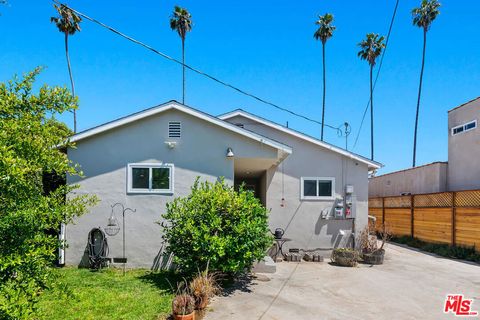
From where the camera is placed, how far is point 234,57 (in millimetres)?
16266

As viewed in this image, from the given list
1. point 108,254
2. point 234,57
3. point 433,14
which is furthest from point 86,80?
point 433,14

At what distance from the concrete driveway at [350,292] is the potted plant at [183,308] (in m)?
0.50

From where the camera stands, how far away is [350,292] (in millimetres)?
7930

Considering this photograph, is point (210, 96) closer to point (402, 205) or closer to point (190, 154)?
point (190, 154)

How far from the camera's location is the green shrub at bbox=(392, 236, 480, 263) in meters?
12.3

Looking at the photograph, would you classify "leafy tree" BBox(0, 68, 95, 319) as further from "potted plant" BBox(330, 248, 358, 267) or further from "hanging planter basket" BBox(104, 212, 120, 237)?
"potted plant" BBox(330, 248, 358, 267)

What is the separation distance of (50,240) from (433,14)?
113 ft

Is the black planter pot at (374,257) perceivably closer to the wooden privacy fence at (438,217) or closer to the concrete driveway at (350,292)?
the concrete driveway at (350,292)

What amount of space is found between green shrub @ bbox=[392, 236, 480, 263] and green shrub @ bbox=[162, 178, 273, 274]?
28.7ft

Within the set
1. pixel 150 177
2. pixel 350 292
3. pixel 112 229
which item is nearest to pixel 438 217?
pixel 350 292

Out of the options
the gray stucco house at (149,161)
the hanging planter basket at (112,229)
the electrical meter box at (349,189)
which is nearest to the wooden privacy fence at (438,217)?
the electrical meter box at (349,189)

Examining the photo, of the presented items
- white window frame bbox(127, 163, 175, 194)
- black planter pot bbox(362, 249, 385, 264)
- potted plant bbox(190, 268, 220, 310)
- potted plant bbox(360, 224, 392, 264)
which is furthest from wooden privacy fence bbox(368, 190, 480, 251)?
white window frame bbox(127, 163, 175, 194)

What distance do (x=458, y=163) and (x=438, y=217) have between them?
3435 millimetres

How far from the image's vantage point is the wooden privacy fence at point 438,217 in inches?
493
